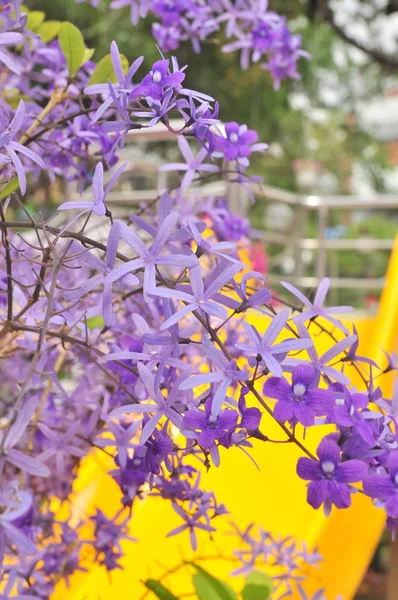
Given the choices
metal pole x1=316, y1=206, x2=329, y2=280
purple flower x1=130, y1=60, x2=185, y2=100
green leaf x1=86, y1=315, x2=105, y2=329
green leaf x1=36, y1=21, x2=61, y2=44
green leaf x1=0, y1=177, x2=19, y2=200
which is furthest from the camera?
metal pole x1=316, y1=206, x2=329, y2=280

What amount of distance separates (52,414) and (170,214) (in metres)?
0.57

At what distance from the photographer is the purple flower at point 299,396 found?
0.47m

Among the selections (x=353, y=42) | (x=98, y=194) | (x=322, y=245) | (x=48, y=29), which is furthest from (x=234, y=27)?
(x=353, y=42)

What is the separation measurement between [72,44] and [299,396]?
1.72 feet

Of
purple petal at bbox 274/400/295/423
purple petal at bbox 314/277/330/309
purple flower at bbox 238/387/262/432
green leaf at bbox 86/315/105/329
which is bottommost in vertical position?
green leaf at bbox 86/315/105/329

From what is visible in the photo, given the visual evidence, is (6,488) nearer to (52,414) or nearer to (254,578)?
(254,578)

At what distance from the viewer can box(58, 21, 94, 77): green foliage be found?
0.80m

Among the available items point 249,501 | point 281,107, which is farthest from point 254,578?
point 281,107

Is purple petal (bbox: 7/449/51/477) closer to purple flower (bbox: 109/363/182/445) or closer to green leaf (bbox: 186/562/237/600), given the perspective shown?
purple flower (bbox: 109/363/182/445)

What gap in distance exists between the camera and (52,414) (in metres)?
0.99

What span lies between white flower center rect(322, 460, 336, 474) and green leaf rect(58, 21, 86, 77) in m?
0.56

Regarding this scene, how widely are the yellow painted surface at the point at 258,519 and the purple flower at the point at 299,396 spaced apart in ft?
3.17

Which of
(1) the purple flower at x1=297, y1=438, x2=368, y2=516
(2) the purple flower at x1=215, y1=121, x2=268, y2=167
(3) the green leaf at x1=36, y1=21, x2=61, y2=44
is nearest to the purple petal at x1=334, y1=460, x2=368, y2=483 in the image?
(1) the purple flower at x1=297, y1=438, x2=368, y2=516

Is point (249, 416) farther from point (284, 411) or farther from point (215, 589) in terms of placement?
point (215, 589)
